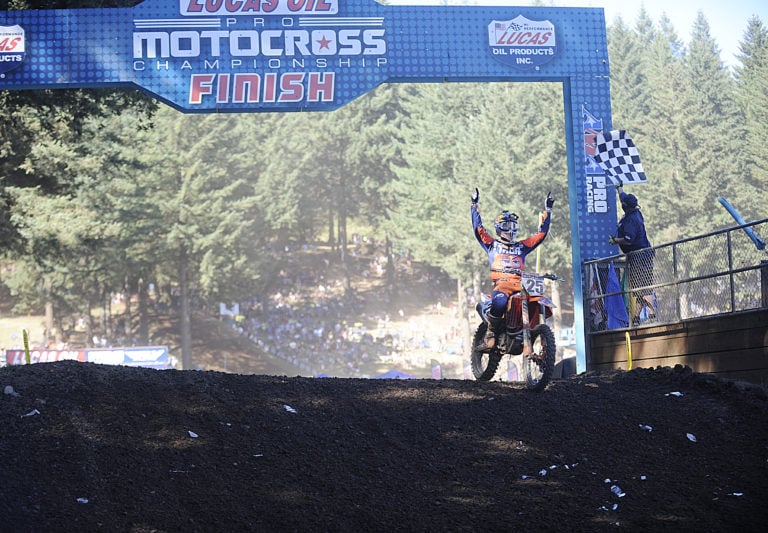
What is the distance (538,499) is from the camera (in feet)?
23.0

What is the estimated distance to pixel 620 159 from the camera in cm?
1482

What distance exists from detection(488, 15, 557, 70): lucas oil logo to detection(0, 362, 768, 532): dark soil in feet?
22.6

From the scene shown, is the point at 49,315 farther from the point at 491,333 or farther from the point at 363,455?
the point at 363,455

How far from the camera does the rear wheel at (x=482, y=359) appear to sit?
37.8 feet

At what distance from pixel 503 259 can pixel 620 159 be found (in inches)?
183

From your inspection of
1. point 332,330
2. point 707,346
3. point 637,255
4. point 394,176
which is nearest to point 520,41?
point 637,255

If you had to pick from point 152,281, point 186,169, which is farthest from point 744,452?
point 152,281

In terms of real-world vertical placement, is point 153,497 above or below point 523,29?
below

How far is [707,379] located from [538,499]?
4.01 m

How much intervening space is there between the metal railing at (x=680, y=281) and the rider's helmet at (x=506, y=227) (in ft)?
6.82

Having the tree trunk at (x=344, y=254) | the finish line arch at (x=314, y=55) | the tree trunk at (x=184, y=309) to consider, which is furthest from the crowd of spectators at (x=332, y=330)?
the finish line arch at (x=314, y=55)

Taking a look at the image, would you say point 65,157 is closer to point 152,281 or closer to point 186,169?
point 186,169

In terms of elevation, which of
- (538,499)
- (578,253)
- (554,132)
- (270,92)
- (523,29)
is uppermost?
(554,132)

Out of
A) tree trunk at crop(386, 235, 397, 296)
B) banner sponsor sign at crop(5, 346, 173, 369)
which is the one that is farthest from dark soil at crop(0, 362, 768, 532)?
tree trunk at crop(386, 235, 397, 296)
